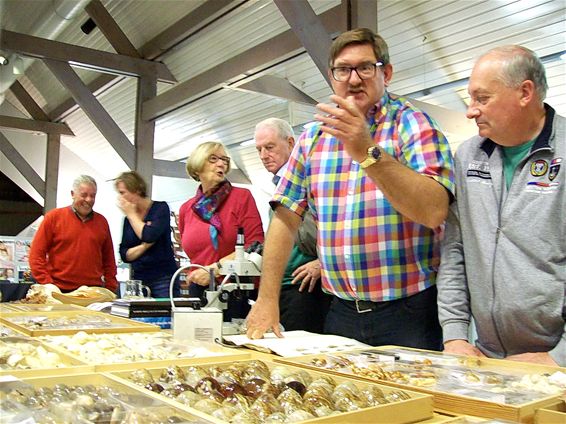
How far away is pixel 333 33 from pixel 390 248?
111 inches

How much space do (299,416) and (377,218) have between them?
94 cm

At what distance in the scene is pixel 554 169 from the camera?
4.74 ft

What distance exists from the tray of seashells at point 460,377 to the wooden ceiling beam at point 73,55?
229 inches

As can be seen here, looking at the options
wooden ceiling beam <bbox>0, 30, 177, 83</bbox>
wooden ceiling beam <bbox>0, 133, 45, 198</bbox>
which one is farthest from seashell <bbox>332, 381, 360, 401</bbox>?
wooden ceiling beam <bbox>0, 133, 45, 198</bbox>

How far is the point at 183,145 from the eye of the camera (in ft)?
33.8

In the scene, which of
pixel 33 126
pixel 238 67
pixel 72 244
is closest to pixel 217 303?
pixel 72 244

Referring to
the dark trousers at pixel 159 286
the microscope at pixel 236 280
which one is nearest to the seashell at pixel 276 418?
the microscope at pixel 236 280

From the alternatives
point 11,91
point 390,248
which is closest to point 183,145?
point 11,91

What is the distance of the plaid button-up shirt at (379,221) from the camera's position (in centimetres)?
163

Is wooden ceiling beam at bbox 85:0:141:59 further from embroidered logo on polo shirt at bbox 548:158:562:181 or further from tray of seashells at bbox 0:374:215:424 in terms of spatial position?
tray of seashells at bbox 0:374:215:424

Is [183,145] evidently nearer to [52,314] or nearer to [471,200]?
[52,314]

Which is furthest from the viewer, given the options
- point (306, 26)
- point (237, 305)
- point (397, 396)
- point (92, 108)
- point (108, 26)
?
point (108, 26)

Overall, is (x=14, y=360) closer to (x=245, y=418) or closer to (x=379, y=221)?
(x=245, y=418)

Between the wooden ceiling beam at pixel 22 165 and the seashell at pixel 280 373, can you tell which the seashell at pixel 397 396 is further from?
the wooden ceiling beam at pixel 22 165
